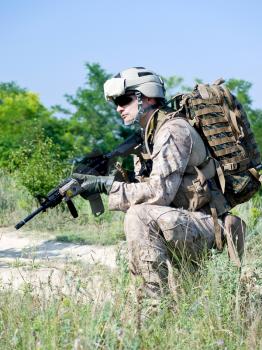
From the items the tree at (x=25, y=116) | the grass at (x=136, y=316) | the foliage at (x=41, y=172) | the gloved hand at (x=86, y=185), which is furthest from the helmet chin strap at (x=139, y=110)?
the tree at (x=25, y=116)

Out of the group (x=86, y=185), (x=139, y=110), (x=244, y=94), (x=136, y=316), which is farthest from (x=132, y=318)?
(x=244, y=94)

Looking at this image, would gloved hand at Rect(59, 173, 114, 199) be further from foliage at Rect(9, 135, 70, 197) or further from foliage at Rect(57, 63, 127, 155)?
foliage at Rect(57, 63, 127, 155)

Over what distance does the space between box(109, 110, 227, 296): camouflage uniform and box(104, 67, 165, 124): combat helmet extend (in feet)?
0.92

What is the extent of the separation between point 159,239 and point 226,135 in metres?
0.80

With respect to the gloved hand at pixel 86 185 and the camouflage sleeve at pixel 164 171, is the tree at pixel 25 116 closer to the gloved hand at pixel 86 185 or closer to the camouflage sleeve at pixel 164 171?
the gloved hand at pixel 86 185

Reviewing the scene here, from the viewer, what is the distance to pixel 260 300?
4.25m

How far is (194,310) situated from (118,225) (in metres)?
4.83

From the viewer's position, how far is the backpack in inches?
189

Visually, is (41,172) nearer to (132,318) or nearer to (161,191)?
(161,191)

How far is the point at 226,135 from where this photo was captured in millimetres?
4805

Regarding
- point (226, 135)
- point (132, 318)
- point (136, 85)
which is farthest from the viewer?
point (136, 85)

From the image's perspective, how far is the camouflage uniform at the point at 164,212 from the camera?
4543 millimetres

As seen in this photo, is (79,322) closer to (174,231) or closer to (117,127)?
(174,231)

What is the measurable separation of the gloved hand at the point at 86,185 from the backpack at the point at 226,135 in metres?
0.66
